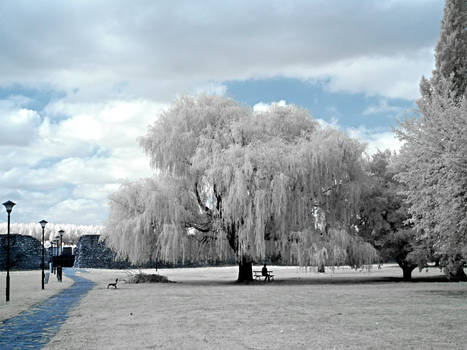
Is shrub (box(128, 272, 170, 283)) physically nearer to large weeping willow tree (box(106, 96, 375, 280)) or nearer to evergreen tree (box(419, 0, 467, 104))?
large weeping willow tree (box(106, 96, 375, 280))

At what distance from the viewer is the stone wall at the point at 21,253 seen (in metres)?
63.3

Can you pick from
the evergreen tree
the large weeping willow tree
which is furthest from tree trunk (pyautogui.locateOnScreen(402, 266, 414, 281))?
the evergreen tree

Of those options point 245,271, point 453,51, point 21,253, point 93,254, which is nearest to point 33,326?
point 245,271

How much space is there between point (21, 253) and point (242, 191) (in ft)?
159

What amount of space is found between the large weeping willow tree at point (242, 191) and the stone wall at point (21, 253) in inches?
1602

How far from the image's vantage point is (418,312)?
515 inches

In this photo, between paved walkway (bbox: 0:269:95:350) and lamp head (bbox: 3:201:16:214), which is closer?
paved walkway (bbox: 0:269:95:350)

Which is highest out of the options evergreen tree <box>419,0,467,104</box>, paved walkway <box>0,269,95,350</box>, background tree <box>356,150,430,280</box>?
evergreen tree <box>419,0,467,104</box>

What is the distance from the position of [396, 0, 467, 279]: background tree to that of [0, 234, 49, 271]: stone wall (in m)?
55.2

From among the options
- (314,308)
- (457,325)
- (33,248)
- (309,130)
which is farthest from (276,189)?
(33,248)

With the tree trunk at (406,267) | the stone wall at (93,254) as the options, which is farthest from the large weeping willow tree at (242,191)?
the stone wall at (93,254)

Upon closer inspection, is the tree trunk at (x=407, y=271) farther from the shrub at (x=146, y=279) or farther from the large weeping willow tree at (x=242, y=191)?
the shrub at (x=146, y=279)

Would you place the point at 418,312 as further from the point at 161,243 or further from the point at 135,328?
the point at 161,243

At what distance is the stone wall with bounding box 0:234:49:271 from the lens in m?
63.3
